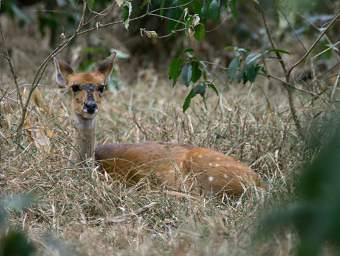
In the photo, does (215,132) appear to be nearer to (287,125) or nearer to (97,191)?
(287,125)

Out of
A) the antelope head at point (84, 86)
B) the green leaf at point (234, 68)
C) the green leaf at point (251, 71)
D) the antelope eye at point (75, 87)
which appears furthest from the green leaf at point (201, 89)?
the antelope eye at point (75, 87)

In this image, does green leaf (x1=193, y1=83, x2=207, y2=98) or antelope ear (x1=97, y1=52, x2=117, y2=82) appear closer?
green leaf (x1=193, y1=83, x2=207, y2=98)

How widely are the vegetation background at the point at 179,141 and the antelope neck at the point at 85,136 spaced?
0.30 feet

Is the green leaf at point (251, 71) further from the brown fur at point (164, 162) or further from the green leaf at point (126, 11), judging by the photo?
the green leaf at point (126, 11)

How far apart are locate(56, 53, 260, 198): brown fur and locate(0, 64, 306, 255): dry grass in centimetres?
16

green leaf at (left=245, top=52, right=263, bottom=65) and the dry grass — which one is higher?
green leaf at (left=245, top=52, right=263, bottom=65)

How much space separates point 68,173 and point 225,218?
4.05 ft

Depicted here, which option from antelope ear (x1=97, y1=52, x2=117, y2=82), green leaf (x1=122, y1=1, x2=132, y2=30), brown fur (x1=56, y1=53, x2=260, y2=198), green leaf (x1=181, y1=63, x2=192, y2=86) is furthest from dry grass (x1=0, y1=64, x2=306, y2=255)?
green leaf (x1=122, y1=1, x2=132, y2=30)

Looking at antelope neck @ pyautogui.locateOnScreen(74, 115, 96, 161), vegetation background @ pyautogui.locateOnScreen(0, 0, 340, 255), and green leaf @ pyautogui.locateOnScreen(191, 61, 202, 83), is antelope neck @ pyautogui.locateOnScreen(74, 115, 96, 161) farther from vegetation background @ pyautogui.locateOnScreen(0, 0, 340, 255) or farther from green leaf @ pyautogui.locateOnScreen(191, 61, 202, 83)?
green leaf @ pyautogui.locateOnScreen(191, 61, 202, 83)

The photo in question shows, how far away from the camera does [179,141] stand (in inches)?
263

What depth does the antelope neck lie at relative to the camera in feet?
20.2

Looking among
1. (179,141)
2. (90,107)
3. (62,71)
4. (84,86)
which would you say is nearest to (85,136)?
(90,107)

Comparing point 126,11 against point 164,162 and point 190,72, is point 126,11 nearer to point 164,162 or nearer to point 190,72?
point 190,72

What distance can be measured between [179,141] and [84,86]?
0.90m
